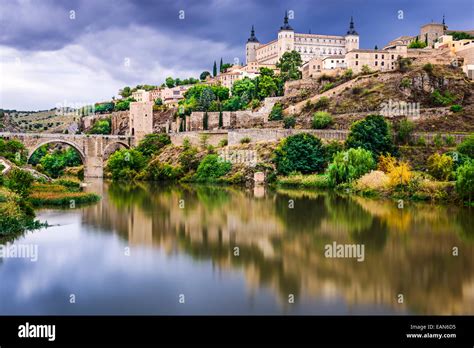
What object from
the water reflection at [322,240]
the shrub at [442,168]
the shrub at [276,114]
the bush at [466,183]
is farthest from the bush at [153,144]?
the bush at [466,183]

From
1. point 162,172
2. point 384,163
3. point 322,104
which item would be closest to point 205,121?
point 162,172

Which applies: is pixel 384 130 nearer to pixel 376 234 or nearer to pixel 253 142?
pixel 253 142

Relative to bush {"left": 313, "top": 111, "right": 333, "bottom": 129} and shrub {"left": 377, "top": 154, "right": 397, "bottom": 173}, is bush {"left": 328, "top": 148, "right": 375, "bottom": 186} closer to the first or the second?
shrub {"left": 377, "top": 154, "right": 397, "bottom": 173}

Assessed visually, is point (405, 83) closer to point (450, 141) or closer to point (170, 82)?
point (450, 141)

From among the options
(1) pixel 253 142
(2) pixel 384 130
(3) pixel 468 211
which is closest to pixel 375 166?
(2) pixel 384 130

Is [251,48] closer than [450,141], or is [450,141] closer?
[450,141]

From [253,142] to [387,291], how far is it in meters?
38.0

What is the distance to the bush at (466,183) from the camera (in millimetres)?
26483

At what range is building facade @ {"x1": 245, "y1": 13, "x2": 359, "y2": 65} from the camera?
81.6 m

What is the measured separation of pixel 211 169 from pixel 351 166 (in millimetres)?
15322

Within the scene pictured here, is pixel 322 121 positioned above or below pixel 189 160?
above

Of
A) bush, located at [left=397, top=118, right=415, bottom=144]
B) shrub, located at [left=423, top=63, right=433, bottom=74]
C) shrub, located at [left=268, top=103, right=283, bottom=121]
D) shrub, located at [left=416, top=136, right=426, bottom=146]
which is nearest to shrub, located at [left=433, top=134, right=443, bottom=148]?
shrub, located at [left=416, top=136, right=426, bottom=146]

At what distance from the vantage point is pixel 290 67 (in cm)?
6831

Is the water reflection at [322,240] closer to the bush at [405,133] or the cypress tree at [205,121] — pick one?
the bush at [405,133]
